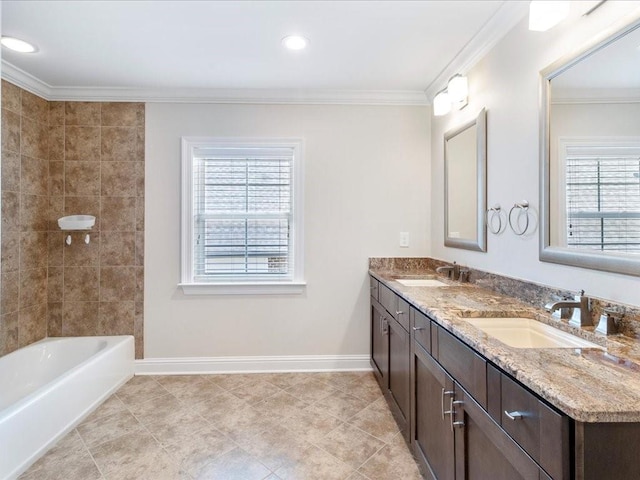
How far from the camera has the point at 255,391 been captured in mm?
2645

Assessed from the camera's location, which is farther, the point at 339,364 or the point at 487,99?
the point at 339,364

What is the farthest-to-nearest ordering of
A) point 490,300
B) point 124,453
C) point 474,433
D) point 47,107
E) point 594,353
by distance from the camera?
point 47,107 → point 124,453 → point 490,300 → point 474,433 → point 594,353

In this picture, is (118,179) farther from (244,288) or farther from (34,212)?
(244,288)

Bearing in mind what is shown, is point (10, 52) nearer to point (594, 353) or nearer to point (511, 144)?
point (511, 144)

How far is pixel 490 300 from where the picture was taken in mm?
1755

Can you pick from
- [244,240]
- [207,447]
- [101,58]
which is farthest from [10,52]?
[207,447]

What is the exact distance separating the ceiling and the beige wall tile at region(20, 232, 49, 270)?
1.18m

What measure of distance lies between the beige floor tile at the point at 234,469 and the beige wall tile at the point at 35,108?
2907 millimetres

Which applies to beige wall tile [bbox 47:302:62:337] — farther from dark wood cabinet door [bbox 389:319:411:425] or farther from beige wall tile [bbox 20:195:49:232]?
dark wood cabinet door [bbox 389:319:411:425]

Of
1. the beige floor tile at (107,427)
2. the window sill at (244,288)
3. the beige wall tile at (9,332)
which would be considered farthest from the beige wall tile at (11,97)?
the beige floor tile at (107,427)

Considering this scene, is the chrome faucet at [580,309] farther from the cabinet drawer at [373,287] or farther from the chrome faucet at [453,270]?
the cabinet drawer at [373,287]

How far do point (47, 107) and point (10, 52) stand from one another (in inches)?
24.6

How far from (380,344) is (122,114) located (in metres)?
2.88

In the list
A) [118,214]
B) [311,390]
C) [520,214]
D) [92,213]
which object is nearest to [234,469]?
[311,390]
